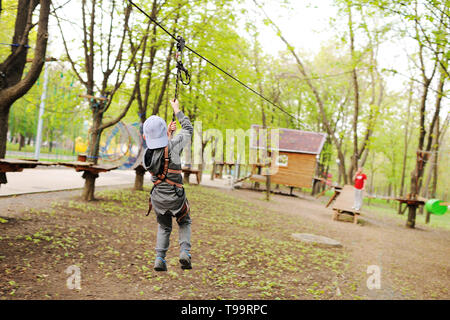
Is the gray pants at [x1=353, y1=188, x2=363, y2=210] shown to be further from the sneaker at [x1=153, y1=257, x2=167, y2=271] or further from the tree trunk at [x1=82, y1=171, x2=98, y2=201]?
the sneaker at [x1=153, y1=257, x2=167, y2=271]

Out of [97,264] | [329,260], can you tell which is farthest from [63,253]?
[329,260]

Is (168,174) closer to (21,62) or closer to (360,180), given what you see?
(21,62)

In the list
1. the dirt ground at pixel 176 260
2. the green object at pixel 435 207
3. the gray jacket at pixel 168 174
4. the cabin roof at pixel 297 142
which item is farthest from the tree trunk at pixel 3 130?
the cabin roof at pixel 297 142

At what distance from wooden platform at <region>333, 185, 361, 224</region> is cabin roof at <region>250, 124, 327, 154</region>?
9650 millimetres

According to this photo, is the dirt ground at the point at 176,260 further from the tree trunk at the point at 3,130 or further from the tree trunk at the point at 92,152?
the tree trunk at the point at 3,130

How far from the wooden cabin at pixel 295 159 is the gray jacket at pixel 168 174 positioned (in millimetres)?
26102

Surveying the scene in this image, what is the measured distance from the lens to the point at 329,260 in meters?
9.48

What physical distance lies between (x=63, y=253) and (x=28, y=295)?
1.87 metres

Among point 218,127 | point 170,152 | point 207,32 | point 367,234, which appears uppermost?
point 207,32

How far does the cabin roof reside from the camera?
3078 centimetres

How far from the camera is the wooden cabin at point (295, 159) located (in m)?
30.6

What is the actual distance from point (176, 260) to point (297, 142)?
25.8 meters

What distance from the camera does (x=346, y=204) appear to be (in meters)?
19.1
